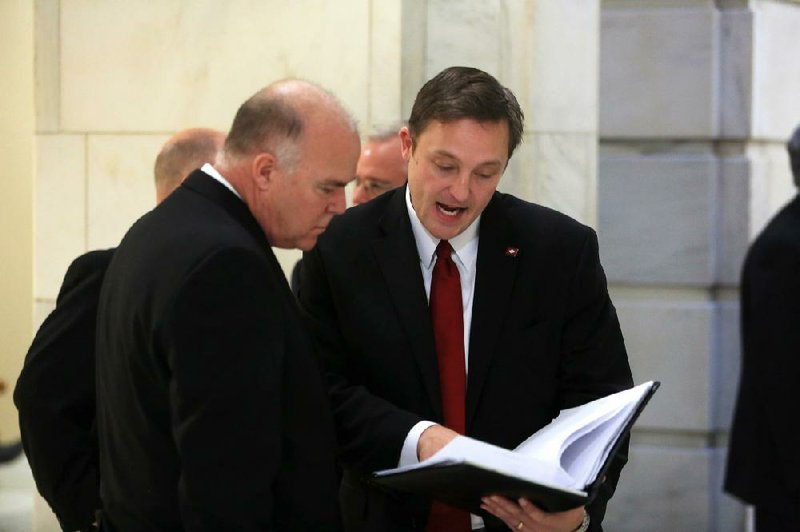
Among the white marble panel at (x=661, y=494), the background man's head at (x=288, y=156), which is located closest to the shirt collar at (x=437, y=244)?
the background man's head at (x=288, y=156)

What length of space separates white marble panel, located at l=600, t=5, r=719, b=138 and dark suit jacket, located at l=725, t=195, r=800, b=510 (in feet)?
7.44

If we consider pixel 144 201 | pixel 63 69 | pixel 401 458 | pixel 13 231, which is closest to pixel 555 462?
pixel 401 458

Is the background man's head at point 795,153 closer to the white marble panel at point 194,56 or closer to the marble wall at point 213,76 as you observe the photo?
the marble wall at point 213,76

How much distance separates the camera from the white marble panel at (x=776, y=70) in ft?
21.2

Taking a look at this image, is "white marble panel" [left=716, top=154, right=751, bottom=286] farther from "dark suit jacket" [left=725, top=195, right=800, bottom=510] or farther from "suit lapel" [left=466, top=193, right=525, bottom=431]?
"suit lapel" [left=466, top=193, right=525, bottom=431]

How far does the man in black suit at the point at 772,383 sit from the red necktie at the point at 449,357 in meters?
1.38

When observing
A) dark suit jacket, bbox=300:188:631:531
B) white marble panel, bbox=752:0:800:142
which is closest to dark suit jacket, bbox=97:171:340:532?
dark suit jacket, bbox=300:188:631:531

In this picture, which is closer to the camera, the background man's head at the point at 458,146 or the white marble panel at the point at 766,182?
the background man's head at the point at 458,146

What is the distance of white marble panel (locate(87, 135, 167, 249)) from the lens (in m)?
5.79

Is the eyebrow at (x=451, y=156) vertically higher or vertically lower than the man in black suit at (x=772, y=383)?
higher

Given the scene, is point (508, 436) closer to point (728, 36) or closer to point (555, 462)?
point (555, 462)

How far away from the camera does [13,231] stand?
7145mm

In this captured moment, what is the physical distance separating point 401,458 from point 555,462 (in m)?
0.43

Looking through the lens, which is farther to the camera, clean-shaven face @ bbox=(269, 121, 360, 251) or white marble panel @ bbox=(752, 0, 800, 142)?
white marble panel @ bbox=(752, 0, 800, 142)
